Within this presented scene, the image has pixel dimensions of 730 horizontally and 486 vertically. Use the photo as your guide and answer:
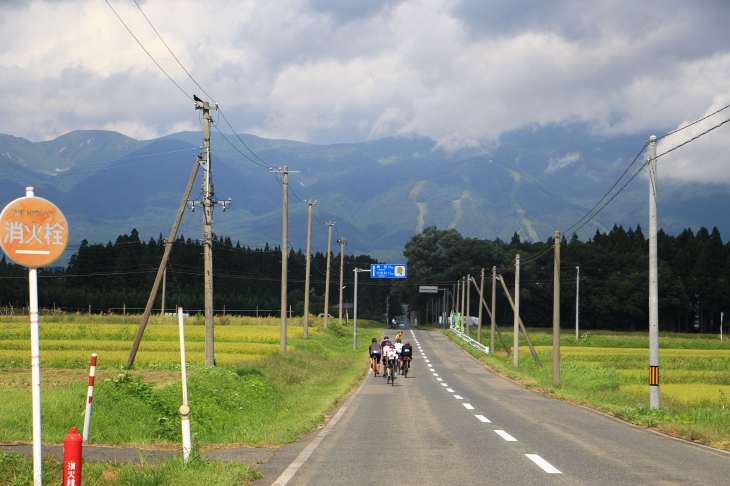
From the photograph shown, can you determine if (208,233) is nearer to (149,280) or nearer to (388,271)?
(388,271)

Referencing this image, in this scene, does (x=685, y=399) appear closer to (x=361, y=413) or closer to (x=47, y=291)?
(x=361, y=413)

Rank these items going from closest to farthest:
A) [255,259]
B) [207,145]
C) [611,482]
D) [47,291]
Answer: [611,482], [207,145], [47,291], [255,259]

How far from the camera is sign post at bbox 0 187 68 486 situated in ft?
25.6

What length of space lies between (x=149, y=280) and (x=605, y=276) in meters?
68.9

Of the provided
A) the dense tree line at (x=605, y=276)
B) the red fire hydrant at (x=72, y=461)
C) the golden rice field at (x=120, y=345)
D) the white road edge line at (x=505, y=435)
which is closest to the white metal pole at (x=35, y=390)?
the red fire hydrant at (x=72, y=461)

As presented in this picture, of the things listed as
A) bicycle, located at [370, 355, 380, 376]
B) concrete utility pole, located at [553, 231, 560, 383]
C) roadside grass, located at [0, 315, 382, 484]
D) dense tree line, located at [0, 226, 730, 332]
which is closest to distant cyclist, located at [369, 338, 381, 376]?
bicycle, located at [370, 355, 380, 376]

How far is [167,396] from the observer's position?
65.5 feet

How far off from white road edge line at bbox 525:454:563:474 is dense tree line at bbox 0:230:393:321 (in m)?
80.6

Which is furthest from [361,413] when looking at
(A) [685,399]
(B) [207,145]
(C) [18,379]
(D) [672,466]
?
(A) [685,399]

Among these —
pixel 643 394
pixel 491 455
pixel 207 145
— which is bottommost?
pixel 643 394

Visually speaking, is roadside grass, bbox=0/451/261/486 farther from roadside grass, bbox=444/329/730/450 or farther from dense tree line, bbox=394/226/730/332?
dense tree line, bbox=394/226/730/332

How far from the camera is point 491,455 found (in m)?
11.4

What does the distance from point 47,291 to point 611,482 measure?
102 metres

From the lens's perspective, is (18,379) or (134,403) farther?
(18,379)
